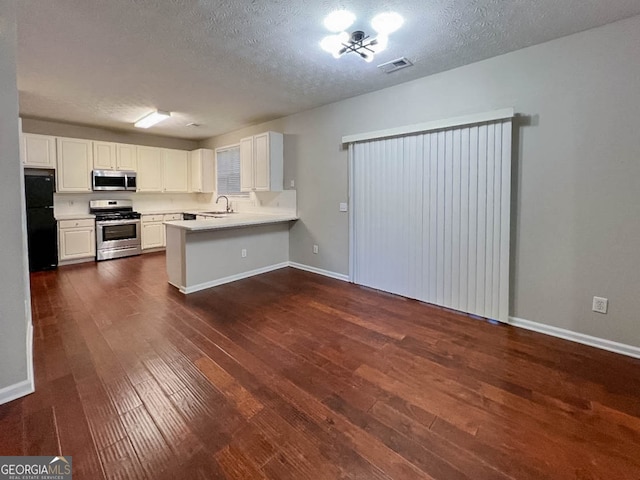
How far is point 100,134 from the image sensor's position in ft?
19.1

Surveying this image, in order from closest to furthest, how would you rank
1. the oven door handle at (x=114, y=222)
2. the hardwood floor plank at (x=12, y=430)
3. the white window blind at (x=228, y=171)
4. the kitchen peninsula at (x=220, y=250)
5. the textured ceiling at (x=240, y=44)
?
1. the hardwood floor plank at (x=12, y=430)
2. the textured ceiling at (x=240, y=44)
3. the kitchen peninsula at (x=220, y=250)
4. the oven door handle at (x=114, y=222)
5. the white window blind at (x=228, y=171)

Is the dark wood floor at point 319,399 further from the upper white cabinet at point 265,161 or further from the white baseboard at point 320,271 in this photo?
the upper white cabinet at point 265,161

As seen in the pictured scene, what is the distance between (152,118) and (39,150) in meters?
1.94

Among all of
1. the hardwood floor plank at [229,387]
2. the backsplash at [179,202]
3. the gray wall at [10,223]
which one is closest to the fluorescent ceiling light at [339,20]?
the gray wall at [10,223]

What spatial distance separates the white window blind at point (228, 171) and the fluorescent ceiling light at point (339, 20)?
4.04m

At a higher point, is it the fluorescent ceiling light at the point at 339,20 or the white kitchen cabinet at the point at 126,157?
the fluorescent ceiling light at the point at 339,20

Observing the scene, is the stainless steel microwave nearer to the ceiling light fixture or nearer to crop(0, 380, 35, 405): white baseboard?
crop(0, 380, 35, 405): white baseboard

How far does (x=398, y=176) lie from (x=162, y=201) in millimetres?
5625

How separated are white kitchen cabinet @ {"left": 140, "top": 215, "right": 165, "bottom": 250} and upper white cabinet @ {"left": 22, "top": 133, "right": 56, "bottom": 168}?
5.61 feet

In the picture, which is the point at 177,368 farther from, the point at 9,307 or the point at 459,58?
the point at 459,58

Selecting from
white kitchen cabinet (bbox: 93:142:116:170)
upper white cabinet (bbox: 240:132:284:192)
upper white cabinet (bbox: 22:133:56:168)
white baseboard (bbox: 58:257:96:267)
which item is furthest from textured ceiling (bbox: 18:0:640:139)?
white baseboard (bbox: 58:257:96:267)

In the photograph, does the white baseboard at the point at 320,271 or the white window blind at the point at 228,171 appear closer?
the white baseboard at the point at 320,271

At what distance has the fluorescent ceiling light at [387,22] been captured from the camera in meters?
2.21

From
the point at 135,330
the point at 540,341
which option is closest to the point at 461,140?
the point at 540,341
